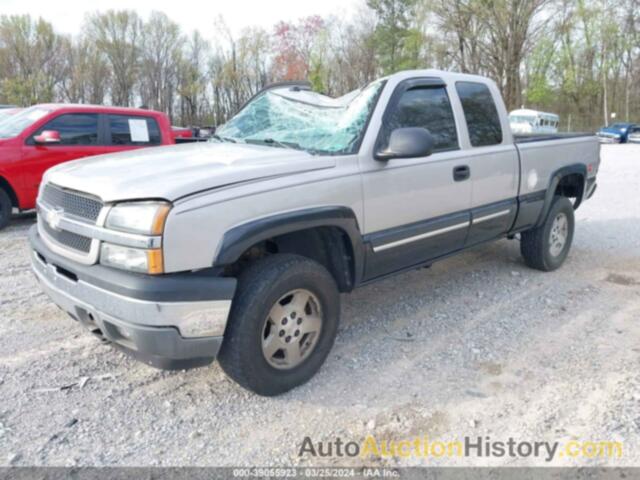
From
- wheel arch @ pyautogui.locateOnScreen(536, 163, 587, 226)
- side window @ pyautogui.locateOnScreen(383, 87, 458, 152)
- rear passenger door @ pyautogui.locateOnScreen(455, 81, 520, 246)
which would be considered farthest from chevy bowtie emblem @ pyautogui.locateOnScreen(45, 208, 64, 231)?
wheel arch @ pyautogui.locateOnScreen(536, 163, 587, 226)

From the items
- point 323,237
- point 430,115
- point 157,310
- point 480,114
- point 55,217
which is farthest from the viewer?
point 480,114

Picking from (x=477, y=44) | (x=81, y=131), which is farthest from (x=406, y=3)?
(x=81, y=131)

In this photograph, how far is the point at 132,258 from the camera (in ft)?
7.99

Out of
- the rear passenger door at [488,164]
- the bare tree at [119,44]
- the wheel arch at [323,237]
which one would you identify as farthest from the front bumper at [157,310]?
the bare tree at [119,44]

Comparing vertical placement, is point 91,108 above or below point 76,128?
above

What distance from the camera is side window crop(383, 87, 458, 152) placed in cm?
361

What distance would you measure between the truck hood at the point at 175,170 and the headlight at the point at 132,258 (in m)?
0.25

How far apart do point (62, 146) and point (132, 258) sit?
19.0 feet

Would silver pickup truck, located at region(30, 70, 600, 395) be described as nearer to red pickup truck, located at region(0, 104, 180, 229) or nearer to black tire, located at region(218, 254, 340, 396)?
black tire, located at region(218, 254, 340, 396)

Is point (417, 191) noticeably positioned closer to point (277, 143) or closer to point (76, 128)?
point (277, 143)

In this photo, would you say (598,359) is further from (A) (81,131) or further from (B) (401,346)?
(A) (81,131)

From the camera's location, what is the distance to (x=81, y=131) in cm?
752

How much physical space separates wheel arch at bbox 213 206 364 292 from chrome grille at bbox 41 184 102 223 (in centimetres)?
76

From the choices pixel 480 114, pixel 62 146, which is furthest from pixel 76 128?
pixel 480 114
